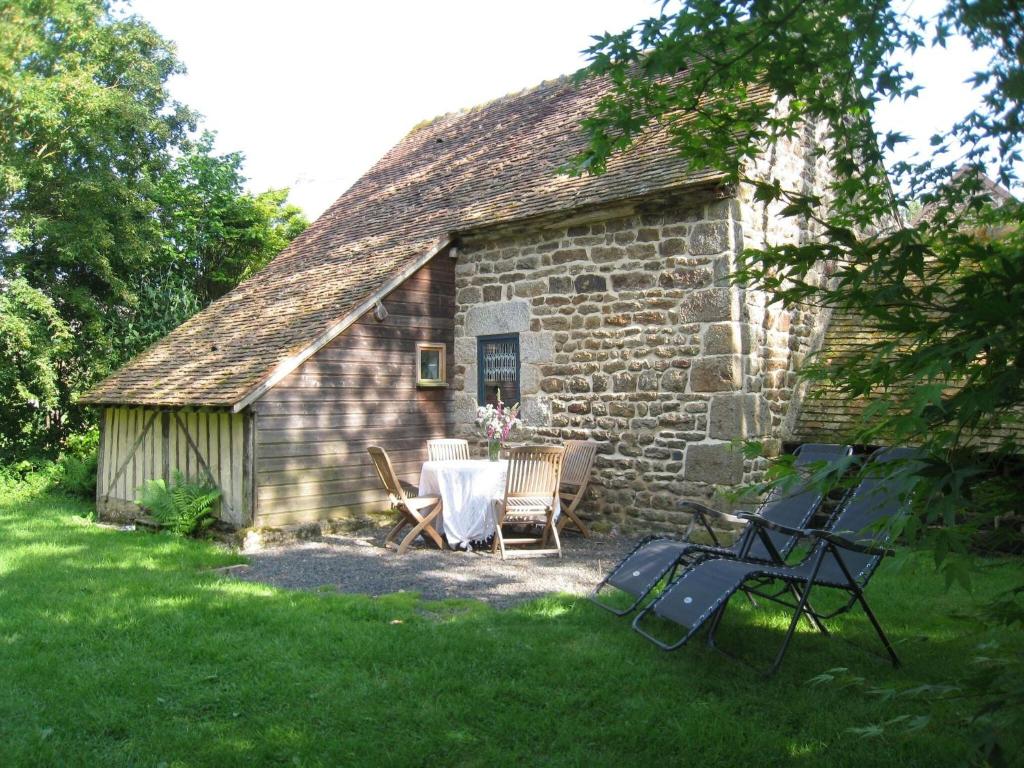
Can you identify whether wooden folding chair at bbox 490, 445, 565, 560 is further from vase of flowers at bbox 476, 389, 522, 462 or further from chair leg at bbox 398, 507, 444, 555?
vase of flowers at bbox 476, 389, 522, 462

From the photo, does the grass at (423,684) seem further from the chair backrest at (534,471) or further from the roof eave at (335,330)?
the roof eave at (335,330)

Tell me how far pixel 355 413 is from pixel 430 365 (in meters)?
1.43

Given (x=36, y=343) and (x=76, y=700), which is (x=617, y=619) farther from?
(x=36, y=343)

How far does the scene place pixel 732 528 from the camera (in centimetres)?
805

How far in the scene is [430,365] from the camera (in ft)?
35.0

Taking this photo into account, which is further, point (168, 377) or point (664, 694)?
point (168, 377)

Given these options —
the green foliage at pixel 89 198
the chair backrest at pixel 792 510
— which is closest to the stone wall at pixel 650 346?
the chair backrest at pixel 792 510

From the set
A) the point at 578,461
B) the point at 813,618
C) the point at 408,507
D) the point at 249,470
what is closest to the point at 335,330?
the point at 249,470

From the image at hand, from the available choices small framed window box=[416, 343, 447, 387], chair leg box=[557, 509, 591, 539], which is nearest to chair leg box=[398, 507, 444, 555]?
chair leg box=[557, 509, 591, 539]

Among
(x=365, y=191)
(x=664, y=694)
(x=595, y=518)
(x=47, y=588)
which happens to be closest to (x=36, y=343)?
(x=365, y=191)

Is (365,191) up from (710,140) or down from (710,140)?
up

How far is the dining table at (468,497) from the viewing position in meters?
8.11

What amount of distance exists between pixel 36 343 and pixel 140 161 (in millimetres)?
3876

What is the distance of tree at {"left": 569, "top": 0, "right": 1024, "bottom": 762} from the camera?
2064 mm
